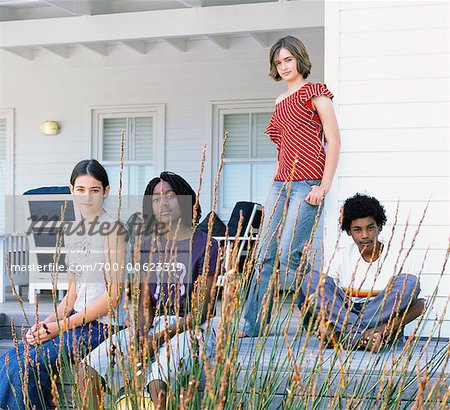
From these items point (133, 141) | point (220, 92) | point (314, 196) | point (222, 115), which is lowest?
point (314, 196)

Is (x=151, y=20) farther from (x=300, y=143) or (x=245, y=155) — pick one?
(x=300, y=143)

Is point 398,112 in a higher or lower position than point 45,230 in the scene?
higher

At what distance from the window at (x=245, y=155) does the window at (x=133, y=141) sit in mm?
760

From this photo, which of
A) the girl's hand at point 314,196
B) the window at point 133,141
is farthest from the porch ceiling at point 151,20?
the girl's hand at point 314,196

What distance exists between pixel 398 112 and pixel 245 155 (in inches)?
170

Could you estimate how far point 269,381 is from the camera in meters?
1.95

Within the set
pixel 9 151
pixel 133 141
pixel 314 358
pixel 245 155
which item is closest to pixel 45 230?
pixel 133 141

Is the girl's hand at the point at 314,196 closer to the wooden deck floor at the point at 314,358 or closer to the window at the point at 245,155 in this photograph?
the wooden deck floor at the point at 314,358

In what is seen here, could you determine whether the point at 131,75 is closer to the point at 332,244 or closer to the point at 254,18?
the point at 254,18

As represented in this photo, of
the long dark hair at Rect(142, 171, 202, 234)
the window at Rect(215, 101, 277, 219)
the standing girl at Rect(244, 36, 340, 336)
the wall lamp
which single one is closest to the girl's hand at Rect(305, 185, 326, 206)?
the standing girl at Rect(244, 36, 340, 336)

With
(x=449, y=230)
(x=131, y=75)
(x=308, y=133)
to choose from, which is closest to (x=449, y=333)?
(x=449, y=230)

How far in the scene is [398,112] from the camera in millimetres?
A: 4176

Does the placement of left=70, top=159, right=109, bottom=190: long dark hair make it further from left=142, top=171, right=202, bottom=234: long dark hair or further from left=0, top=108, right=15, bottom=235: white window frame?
left=0, top=108, right=15, bottom=235: white window frame

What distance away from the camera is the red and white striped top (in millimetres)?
3844
